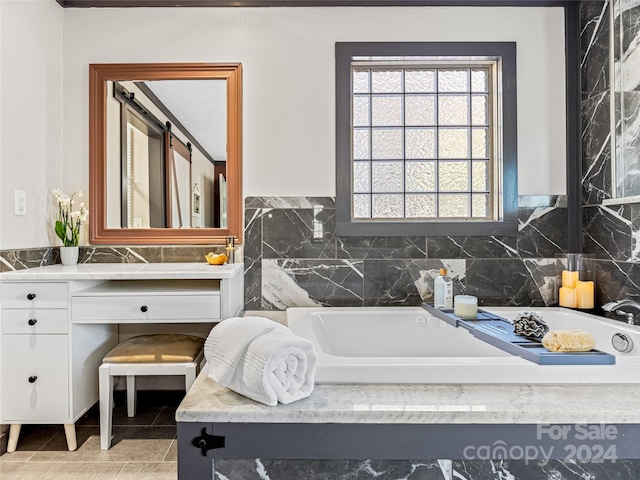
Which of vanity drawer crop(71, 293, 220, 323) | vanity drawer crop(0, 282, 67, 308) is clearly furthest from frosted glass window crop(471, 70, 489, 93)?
vanity drawer crop(0, 282, 67, 308)

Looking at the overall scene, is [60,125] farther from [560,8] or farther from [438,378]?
[560,8]

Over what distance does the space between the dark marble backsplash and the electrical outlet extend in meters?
1.13

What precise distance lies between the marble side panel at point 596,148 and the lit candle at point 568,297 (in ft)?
1.68

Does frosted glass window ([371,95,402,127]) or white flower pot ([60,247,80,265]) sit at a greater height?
frosted glass window ([371,95,402,127])

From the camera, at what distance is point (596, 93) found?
2.29 meters

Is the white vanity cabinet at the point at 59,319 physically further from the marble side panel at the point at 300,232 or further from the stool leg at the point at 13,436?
the marble side panel at the point at 300,232

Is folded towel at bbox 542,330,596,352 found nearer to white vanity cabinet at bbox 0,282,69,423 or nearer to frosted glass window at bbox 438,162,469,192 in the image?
frosted glass window at bbox 438,162,469,192

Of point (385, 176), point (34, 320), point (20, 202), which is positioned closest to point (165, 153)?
point (20, 202)

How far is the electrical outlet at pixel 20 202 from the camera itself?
2066 mm

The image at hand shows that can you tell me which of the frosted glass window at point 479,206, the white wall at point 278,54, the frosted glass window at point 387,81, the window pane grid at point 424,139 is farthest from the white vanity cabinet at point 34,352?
the frosted glass window at point 479,206

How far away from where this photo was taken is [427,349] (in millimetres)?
2193

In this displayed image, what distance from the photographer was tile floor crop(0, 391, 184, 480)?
180 cm

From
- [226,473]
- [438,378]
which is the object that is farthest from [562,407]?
[226,473]

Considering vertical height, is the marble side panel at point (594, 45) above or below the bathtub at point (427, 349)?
above
